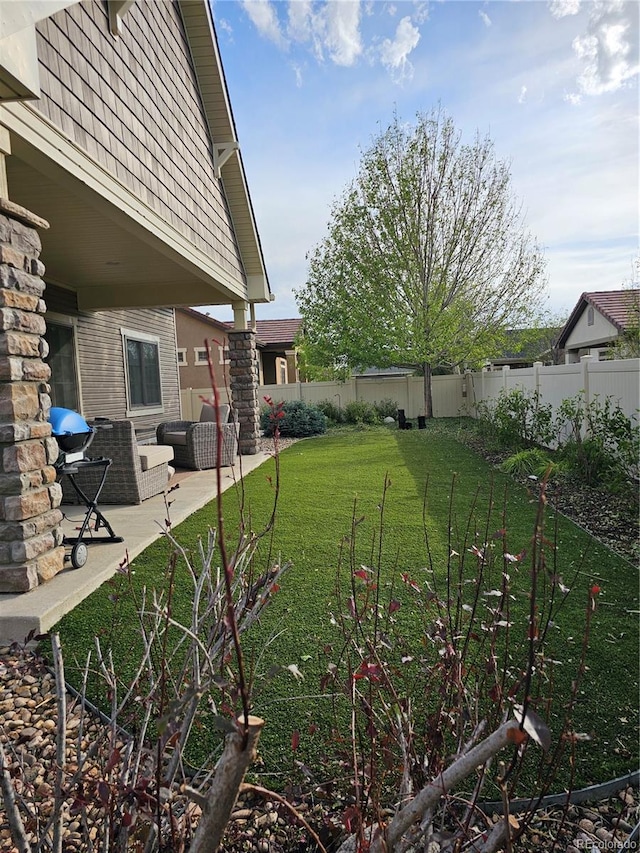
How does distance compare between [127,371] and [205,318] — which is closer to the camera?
[127,371]

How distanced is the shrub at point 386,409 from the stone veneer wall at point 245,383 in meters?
7.72

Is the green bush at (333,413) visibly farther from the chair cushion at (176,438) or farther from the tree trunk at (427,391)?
the chair cushion at (176,438)

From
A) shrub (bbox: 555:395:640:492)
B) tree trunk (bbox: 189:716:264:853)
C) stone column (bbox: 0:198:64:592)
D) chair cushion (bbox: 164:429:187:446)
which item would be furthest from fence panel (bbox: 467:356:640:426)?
tree trunk (bbox: 189:716:264:853)

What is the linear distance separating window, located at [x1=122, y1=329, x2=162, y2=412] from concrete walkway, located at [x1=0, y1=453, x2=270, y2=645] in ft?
15.0

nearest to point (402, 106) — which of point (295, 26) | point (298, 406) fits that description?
point (298, 406)

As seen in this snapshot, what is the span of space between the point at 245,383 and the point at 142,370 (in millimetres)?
3094

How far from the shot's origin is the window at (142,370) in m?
11.1

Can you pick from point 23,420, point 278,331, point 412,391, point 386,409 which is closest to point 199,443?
point 23,420

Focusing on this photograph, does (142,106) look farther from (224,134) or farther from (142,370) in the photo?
(142,370)

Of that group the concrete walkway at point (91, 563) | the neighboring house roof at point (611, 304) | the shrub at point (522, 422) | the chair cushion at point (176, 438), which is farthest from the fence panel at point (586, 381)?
the neighboring house roof at point (611, 304)

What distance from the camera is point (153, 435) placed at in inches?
453

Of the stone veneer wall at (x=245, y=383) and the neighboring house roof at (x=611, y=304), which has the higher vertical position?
the neighboring house roof at (x=611, y=304)

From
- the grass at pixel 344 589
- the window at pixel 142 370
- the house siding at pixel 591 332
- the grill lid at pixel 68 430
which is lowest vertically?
the grass at pixel 344 589

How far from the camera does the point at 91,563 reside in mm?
4094
